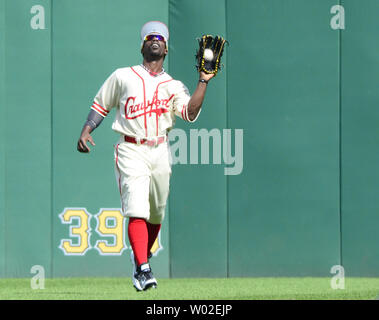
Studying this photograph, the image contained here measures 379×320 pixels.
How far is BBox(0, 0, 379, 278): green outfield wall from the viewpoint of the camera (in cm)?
700

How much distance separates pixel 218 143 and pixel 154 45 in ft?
6.38

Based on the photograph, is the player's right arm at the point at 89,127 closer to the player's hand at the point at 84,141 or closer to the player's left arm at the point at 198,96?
the player's hand at the point at 84,141

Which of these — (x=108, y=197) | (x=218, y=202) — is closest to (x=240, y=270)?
(x=218, y=202)

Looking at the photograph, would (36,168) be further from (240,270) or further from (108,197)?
(240,270)

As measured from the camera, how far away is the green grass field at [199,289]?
5395 millimetres

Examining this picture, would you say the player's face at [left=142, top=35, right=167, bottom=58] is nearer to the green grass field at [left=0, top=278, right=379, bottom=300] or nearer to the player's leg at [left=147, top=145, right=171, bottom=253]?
the player's leg at [left=147, top=145, right=171, bottom=253]

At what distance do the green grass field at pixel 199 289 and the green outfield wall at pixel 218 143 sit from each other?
24cm

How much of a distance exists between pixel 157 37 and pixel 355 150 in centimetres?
246

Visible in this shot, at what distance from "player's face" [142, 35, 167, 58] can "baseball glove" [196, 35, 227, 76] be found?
0.31 metres

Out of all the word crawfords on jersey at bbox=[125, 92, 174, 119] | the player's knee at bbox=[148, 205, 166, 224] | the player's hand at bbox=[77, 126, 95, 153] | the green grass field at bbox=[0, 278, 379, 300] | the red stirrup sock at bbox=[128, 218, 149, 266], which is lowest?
the green grass field at bbox=[0, 278, 379, 300]

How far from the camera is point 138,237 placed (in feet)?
16.9

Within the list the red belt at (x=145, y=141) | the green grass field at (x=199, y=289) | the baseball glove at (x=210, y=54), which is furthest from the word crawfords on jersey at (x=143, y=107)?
the green grass field at (x=199, y=289)

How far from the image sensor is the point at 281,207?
7039mm

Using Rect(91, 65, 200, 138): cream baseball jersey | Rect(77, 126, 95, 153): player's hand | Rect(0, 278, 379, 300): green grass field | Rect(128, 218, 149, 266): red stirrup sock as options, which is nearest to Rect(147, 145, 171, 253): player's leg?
Rect(91, 65, 200, 138): cream baseball jersey
